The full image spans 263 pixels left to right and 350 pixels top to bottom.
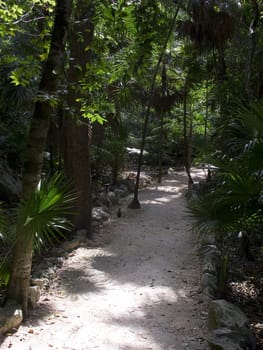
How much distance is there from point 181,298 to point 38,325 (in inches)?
70.7

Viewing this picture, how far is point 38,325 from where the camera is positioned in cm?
420

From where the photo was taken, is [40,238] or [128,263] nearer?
[40,238]

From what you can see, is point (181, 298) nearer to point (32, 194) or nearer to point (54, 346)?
point (54, 346)

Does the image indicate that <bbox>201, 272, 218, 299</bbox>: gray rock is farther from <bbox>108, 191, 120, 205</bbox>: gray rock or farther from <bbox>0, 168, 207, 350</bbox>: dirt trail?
<bbox>108, 191, 120, 205</bbox>: gray rock

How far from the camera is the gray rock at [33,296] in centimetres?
454

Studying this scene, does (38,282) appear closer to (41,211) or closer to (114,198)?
(41,211)

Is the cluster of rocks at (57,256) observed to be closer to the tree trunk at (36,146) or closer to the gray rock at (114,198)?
the gray rock at (114,198)

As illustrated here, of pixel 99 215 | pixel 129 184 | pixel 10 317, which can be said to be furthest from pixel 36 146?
pixel 129 184

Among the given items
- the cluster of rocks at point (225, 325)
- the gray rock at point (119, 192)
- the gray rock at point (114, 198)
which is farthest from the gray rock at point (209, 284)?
the gray rock at point (119, 192)

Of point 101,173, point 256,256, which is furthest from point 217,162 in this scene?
point 101,173

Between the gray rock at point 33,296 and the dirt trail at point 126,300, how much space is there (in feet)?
0.30

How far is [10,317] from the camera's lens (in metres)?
3.96

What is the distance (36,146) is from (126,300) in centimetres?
220

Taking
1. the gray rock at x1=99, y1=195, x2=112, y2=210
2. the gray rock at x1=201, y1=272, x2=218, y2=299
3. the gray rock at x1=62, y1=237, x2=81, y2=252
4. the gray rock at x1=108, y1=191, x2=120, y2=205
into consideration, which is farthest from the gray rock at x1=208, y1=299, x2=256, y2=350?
the gray rock at x1=108, y1=191, x2=120, y2=205
